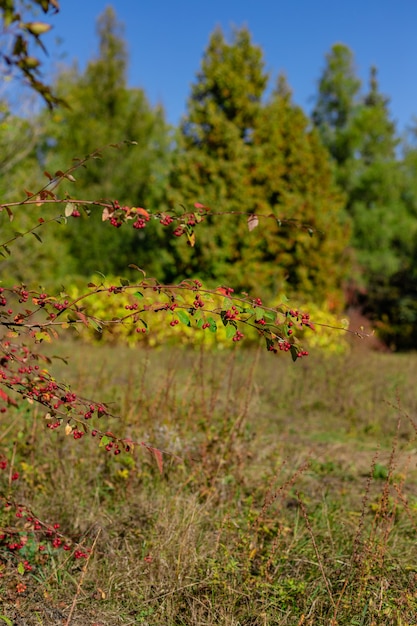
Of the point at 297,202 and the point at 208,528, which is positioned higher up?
the point at 297,202

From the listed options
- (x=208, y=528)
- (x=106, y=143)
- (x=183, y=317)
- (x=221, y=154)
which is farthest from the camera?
(x=106, y=143)

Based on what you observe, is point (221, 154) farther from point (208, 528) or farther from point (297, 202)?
point (208, 528)

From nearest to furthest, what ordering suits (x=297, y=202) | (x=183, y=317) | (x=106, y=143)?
(x=183, y=317) < (x=297, y=202) < (x=106, y=143)

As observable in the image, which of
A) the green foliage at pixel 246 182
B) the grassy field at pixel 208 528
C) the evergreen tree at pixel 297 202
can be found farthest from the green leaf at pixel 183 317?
the evergreen tree at pixel 297 202

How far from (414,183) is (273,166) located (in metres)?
9.14

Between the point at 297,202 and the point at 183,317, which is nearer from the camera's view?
the point at 183,317

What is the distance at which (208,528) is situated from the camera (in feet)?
10.8

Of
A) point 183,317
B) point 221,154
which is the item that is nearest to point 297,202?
point 221,154

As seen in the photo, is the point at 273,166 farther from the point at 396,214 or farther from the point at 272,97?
the point at 396,214

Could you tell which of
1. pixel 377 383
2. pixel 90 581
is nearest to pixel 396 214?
pixel 377 383

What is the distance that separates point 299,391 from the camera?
711 cm

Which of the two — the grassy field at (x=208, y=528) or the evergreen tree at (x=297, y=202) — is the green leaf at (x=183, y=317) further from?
the evergreen tree at (x=297, y=202)

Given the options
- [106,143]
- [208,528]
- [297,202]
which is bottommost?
[208,528]

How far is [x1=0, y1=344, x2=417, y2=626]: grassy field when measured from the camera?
2572 millimetres
